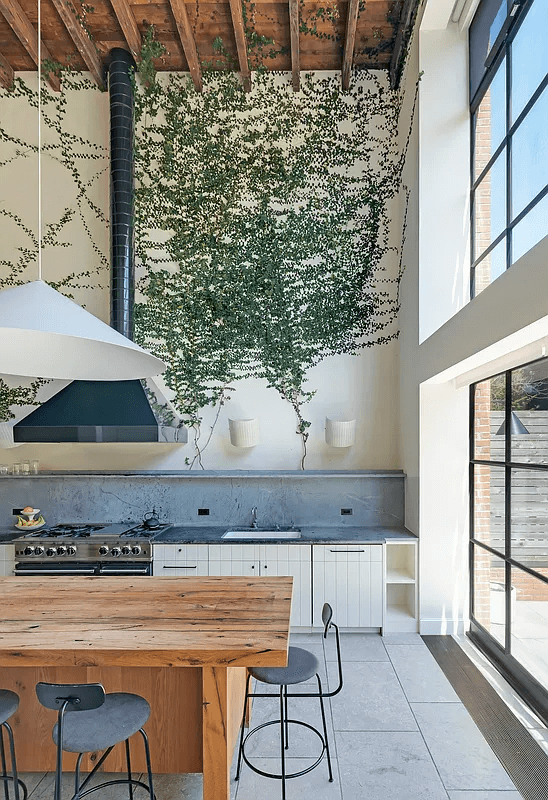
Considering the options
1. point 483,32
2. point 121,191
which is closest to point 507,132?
point 483,32

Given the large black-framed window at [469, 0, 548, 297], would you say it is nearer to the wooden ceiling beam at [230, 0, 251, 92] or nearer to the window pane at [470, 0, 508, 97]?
the window pane at [470, 0, 508, 97]

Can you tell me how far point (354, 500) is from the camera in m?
5.52

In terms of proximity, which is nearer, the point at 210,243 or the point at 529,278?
the point at 529,278

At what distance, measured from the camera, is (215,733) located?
2.45 m

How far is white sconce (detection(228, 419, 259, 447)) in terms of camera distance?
551 centimetres

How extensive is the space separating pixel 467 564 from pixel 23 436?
3.71 m

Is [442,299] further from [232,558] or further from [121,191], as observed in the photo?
[121,191]

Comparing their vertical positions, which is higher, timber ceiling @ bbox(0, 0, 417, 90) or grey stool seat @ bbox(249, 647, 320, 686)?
timber ceiling @ bbox(0, 0, 417, 90)

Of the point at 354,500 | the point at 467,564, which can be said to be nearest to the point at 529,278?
the point at 467,564

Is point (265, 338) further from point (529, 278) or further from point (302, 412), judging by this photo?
point (529, 278)

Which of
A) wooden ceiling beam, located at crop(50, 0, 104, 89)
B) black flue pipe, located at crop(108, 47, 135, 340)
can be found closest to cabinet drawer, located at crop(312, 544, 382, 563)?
black flue pipe, located at crop(108, 47, 135, 340)

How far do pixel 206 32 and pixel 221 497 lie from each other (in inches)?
166

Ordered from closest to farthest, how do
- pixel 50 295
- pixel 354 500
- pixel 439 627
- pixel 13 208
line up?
pixel 50 295 < pixel 439 627 < pixel 354 500 < pixel 13 208

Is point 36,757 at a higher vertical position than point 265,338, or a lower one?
lower
